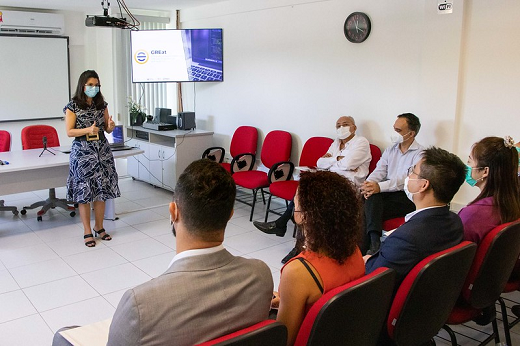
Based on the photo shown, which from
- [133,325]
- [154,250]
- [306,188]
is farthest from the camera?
[154,250]

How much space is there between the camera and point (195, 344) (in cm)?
144

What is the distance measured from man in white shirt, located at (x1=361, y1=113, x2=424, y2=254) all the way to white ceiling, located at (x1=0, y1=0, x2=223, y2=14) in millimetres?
3490

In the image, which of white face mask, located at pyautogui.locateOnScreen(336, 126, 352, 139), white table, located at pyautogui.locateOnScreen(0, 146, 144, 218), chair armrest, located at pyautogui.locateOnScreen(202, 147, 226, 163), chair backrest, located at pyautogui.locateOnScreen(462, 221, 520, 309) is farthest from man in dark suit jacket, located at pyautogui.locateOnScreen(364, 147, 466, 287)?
chair armrest, located at pyautogui.locateOnScreen(202, 147, 226, 163)

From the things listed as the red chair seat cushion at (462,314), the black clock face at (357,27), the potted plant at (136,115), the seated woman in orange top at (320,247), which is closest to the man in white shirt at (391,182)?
the black clock face at (357,27)

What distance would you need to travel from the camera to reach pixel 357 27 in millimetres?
4988

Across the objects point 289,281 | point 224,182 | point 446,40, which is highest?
point 446,40

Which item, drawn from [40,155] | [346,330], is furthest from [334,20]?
[346,330]

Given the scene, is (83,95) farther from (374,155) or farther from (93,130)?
(374,155)

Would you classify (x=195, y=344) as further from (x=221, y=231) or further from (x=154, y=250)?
(x=154, y=250)

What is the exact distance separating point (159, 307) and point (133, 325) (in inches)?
3.2

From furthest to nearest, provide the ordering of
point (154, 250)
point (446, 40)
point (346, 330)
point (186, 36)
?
point (186, 36)
point (154, 250)
point (446, 40)
point (346, 330)

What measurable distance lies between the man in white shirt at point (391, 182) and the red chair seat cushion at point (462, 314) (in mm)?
1457

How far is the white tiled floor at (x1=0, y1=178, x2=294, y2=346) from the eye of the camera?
3416 mm

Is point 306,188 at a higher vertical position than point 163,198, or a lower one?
higher
